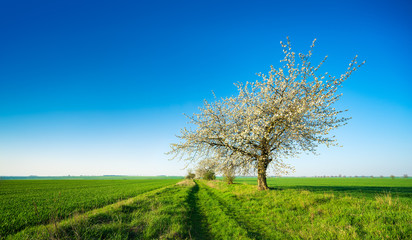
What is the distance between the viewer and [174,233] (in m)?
7.52

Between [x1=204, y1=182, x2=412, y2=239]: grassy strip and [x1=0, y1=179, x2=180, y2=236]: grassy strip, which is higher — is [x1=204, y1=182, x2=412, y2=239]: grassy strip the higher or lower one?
the higher one

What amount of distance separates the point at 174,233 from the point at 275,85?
14751mm

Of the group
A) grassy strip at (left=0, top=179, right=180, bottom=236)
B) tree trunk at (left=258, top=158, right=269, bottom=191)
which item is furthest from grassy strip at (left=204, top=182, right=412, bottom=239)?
grassy strip at (left=0, top=179, right=180, bottom=236)

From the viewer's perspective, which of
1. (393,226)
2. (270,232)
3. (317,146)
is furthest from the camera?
(317,146)

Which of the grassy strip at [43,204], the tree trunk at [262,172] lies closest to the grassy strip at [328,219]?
the tree trunk at [262,172]

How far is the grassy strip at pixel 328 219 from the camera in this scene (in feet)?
22.0

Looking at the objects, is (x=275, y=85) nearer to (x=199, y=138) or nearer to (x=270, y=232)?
(x=199, y=138)

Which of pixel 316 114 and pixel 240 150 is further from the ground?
pixel 316 114

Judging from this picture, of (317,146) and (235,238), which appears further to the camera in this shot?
(317,146)

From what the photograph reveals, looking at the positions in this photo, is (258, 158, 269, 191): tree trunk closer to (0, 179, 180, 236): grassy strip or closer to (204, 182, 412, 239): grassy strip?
(204, 182, 412, 239): grassy strip

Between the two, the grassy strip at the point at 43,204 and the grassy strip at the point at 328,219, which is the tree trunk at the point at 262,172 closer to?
the grassy strip at the point at 328,219

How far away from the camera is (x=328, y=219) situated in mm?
8609

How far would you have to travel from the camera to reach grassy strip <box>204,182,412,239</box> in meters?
6.70

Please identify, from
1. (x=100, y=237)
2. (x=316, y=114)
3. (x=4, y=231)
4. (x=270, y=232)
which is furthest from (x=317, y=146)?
(x=4, y=231)
